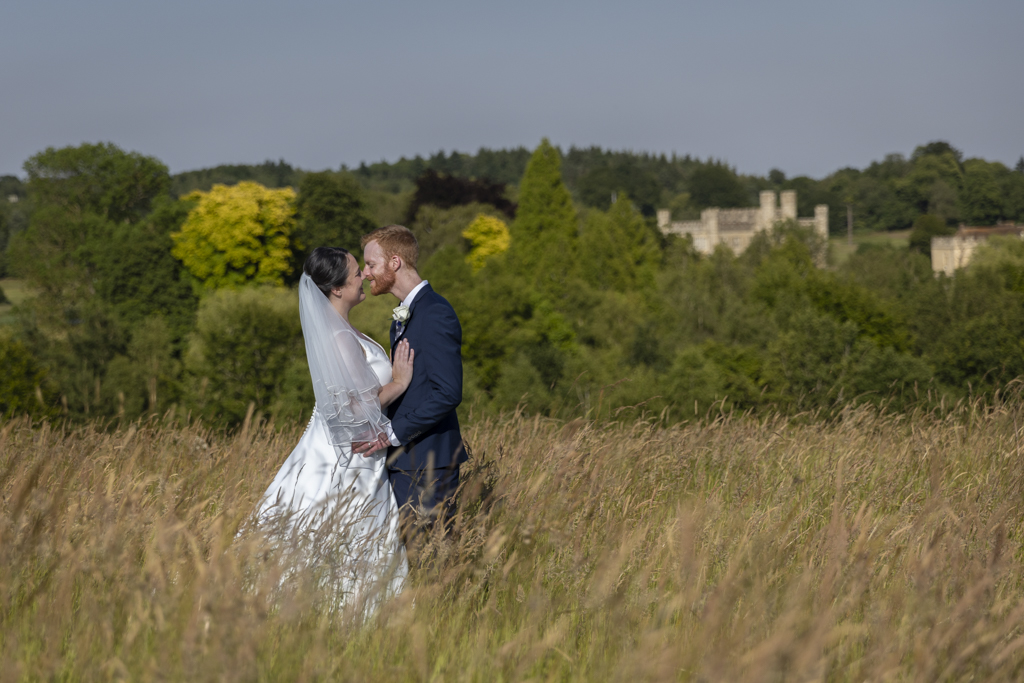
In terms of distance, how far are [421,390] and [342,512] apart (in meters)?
0.65

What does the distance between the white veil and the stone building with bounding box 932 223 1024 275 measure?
80256 mm

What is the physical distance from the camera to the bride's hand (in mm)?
3119

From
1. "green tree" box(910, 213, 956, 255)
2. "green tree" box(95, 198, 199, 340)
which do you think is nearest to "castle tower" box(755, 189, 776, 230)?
"green tree" box(910, 213, 956, 255)

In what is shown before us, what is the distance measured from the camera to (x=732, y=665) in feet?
5.83

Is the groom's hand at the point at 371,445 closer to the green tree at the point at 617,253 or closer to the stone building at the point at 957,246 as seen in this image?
the green tree at the point at 617,253

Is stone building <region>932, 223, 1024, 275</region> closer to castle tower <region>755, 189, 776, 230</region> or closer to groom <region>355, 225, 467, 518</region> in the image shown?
castle tower <region>755, 189, 776, 230</region>

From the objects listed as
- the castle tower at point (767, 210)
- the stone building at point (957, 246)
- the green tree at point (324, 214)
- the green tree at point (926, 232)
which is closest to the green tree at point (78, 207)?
the green tree at point (324, 214)

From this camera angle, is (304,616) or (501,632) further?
(501,632)

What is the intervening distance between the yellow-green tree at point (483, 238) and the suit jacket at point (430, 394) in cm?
5110

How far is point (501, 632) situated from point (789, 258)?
60.2 meters

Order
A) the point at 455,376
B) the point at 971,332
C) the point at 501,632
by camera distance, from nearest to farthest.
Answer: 1. the point at 501,632
2. the point at 455,376
3. the point at 971,332

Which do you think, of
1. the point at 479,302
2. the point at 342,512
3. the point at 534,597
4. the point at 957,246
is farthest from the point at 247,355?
the point at 957,246

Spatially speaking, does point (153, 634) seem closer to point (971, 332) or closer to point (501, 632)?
point (501, 632)

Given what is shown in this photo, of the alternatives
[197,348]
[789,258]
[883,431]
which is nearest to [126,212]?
[197,348]
